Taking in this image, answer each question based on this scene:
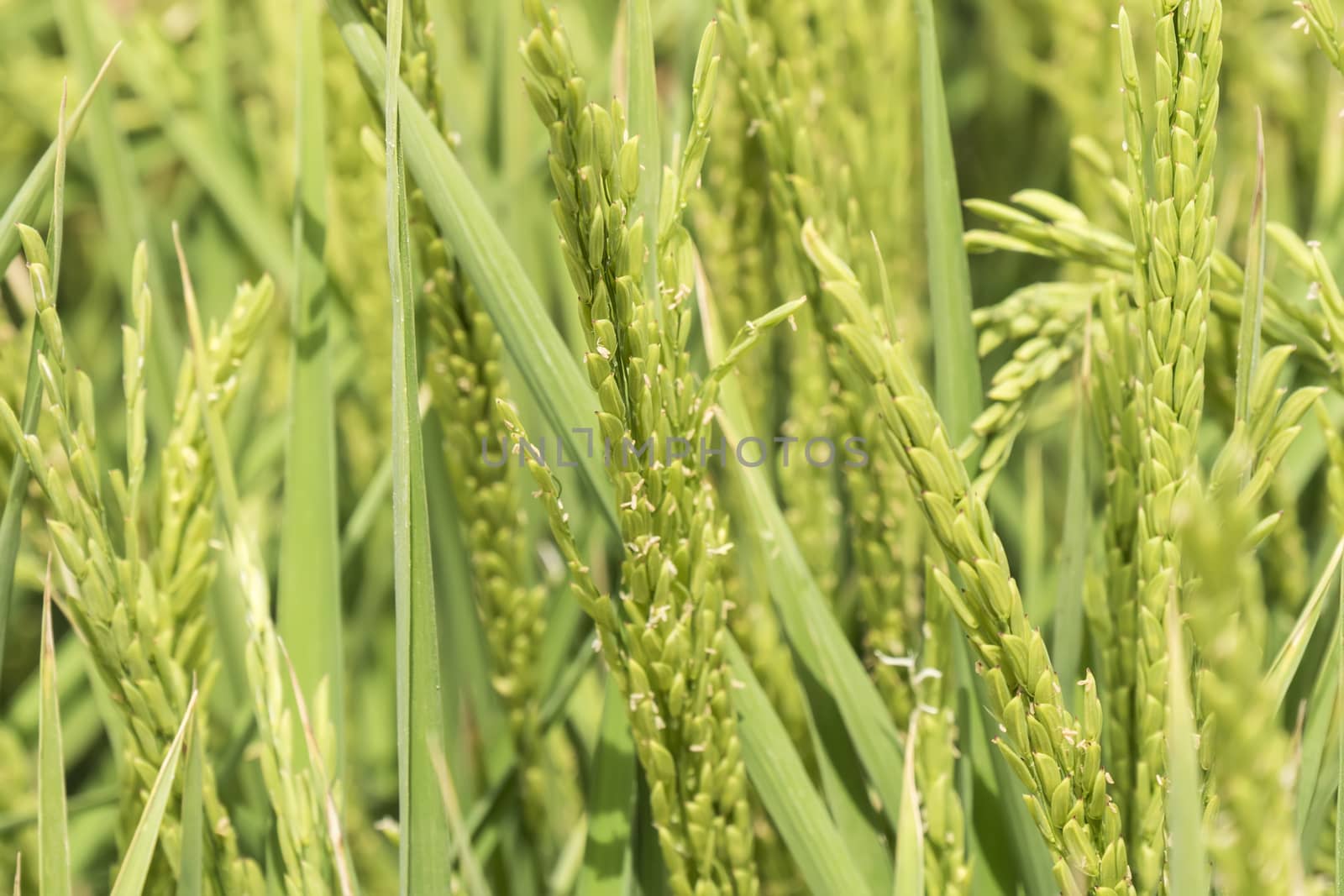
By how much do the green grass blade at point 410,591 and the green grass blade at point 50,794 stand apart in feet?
0.46

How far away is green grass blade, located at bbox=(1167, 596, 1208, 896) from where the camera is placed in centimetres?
29

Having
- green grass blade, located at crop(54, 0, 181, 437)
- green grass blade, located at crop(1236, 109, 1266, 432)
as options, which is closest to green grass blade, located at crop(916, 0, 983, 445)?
green grass blade, located at crop(1236, 109, 1266, 432)

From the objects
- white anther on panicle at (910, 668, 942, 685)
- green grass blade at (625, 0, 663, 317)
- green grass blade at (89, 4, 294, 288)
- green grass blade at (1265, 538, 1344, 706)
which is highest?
green grass blade at (89, 4, 294, 288)

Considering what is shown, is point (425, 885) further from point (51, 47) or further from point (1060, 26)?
point (51, 47)

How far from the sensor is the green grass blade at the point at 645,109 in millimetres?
434

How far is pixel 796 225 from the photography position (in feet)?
1.92

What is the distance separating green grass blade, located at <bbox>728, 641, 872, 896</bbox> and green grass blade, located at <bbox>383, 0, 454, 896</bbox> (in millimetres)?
129

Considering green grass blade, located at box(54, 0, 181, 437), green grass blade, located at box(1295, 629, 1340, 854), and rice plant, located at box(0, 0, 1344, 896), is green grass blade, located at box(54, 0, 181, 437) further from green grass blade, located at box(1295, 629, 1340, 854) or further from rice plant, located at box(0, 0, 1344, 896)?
green grass blade, located at box(1295, 629, 1340, 854)

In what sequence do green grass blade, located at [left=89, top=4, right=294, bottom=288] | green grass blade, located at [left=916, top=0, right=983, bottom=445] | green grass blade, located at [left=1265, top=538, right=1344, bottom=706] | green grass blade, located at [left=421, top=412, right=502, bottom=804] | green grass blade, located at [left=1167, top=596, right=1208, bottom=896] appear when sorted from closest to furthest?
1. green grass blade, located at [left=1167, top=596, right=1208, bottom=896]
2. green grass blade, located at [left=1265, top=538, right=1344, bottom=706]
3. green grass blade, located at [left=916, top=0, right=983, bottom=445]
4. green grass blade, located at [left=421, top=412, right=502, bottom=804]
5. green grass blade, located at [left=89, top=4, right=294, bottom=288]

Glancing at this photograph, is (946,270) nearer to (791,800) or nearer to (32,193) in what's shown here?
(791,800)

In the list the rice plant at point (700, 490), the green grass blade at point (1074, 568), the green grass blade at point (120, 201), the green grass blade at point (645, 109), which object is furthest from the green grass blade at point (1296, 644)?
the green grass blade at point (120, 201)

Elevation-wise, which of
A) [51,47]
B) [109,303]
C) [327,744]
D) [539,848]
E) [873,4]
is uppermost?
[51,47]

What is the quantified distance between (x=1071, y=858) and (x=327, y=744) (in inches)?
11.7

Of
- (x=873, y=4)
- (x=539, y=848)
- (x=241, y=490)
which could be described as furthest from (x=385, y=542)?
(x=873, y=4)
